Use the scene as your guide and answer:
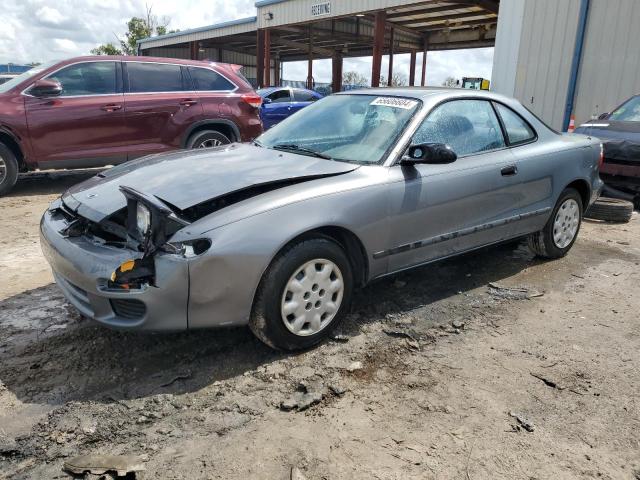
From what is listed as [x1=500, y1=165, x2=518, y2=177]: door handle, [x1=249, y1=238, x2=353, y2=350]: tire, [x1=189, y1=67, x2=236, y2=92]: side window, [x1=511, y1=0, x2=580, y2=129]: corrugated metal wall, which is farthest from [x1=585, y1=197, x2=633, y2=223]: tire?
[x1=189, y1=67, x2=236, y2=92]: side window

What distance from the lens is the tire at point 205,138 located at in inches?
300

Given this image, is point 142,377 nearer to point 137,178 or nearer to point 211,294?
point 211,294

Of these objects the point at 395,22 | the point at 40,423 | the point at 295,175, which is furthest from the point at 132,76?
the point at 395,22

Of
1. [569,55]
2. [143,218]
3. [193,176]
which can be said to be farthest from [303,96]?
[143,218]

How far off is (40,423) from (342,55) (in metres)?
30.9

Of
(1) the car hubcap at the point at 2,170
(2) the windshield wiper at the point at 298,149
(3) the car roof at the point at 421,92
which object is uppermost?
(3) the car roof at the point at 421,92

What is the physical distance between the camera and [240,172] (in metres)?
3.09

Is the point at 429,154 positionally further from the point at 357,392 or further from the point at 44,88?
the point at 44,88

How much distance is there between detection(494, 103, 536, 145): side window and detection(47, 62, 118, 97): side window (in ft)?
17.5

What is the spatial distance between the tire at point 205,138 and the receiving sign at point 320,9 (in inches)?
484

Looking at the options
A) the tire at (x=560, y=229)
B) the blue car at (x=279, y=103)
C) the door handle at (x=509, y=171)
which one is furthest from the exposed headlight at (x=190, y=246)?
the blue car at (x=279, y=103)

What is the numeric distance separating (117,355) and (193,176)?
1.12 meters

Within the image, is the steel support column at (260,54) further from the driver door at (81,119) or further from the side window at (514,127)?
the side window at (514,127)

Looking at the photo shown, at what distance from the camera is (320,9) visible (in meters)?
18.6
